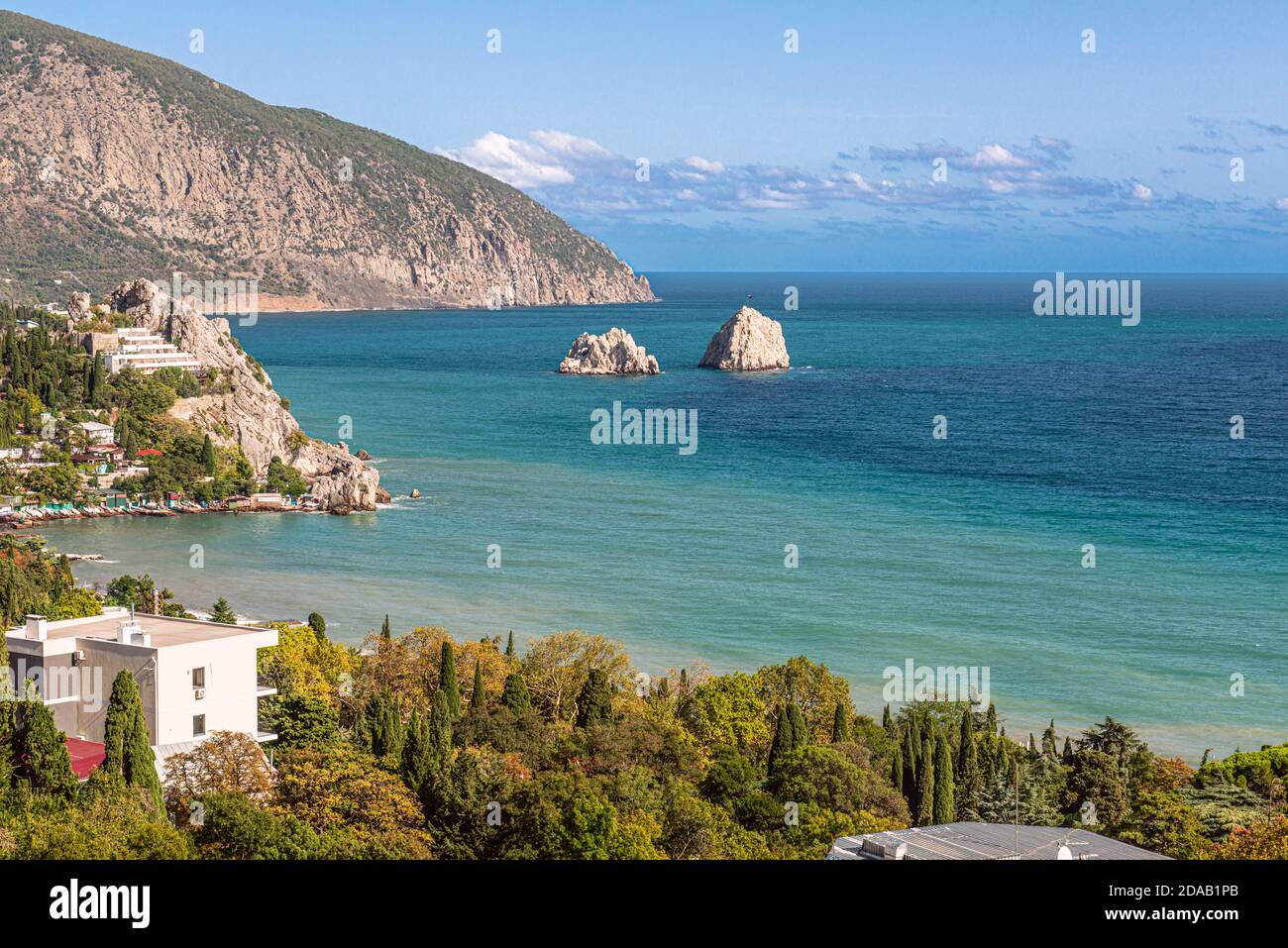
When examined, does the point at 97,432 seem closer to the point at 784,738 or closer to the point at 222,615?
the point at 222,615

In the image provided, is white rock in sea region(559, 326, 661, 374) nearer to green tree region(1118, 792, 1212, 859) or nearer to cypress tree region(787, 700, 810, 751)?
cypress tree region(787, 700, 810, 751)

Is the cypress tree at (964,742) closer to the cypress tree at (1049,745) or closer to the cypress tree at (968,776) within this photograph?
the cypress tree at (968,776)

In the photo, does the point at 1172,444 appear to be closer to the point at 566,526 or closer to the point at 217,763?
the point at 566,526

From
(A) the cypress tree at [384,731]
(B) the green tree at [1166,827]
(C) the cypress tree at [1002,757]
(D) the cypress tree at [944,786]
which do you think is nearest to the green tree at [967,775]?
(D) the cypress tree at [944,786]

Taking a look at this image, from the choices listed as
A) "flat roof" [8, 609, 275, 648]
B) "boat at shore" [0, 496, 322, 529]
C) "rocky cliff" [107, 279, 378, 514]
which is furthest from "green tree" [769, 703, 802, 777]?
"boat at shore" [0, 496, 322, 529]

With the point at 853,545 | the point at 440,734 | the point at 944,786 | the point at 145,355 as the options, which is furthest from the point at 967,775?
the point at 145,355
